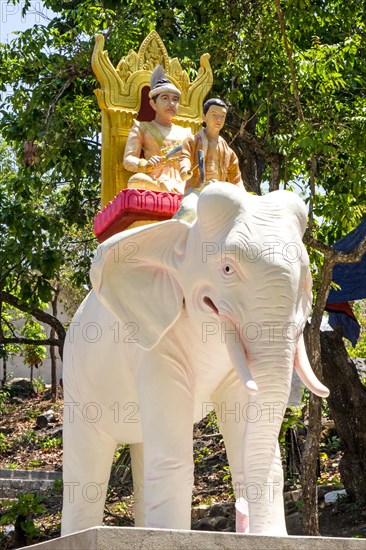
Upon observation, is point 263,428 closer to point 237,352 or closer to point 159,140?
point 237,352

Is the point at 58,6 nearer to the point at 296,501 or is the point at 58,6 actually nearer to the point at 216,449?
the point at 216,449

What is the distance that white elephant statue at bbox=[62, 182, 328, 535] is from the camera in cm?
494

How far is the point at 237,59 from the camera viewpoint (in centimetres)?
977

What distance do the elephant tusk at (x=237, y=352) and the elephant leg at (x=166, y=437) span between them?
0.43 m

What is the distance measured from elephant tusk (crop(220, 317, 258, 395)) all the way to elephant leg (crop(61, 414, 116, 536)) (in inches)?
50.2

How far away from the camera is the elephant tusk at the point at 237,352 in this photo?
4793mm

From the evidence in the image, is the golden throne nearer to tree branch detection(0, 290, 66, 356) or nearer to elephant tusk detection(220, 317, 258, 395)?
elephant tusk detection(220, 317, 258, 395)

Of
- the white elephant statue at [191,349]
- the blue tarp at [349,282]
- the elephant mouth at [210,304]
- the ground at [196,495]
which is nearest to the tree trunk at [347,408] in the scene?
the ground at [196,495]

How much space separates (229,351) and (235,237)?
521 millimetres

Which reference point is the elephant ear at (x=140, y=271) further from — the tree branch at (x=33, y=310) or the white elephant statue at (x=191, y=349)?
the tree branch at (x=33, y=310)

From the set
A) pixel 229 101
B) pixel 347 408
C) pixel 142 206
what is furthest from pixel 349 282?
pixel 142 206

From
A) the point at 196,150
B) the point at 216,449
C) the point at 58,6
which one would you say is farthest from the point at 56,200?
the point at 196,150

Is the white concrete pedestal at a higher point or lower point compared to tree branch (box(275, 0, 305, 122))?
lower

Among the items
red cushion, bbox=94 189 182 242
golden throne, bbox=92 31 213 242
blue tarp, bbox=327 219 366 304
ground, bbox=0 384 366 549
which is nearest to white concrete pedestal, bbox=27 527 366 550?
red cushion, bbox=94 189 182 242
